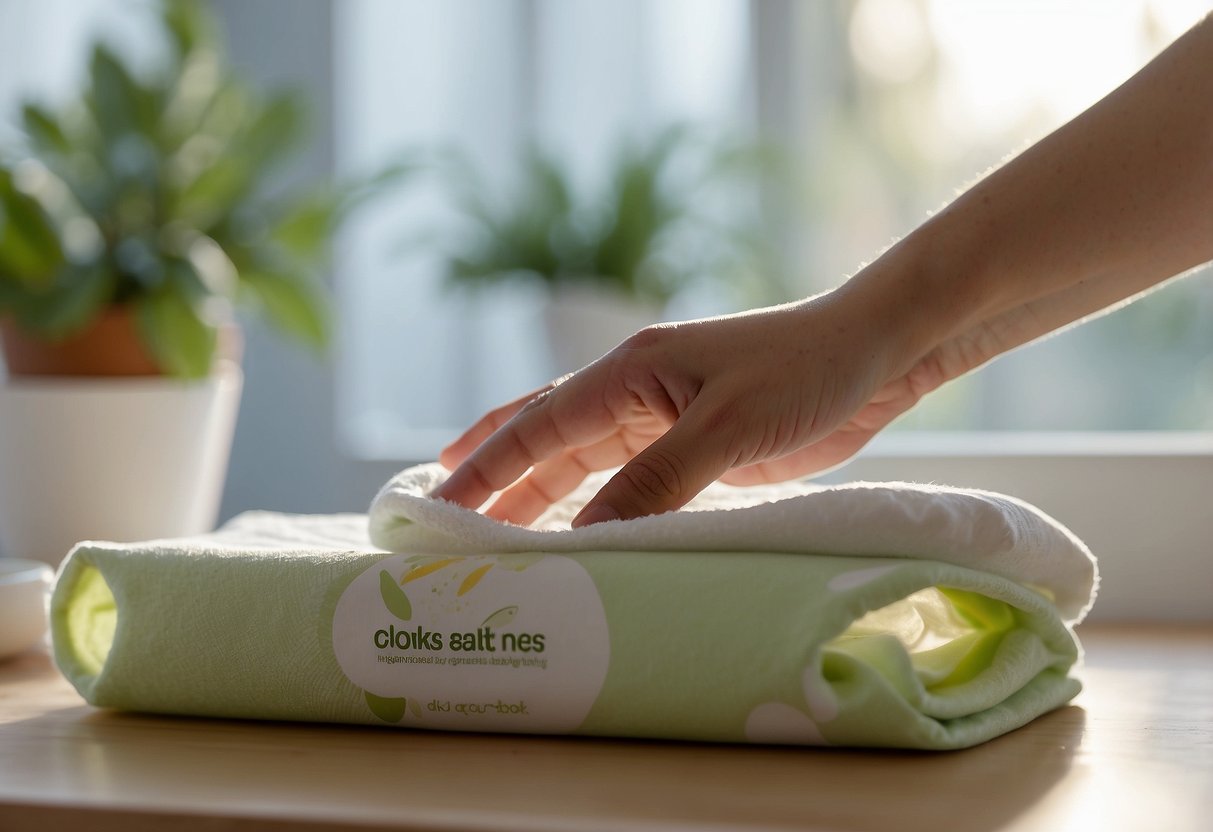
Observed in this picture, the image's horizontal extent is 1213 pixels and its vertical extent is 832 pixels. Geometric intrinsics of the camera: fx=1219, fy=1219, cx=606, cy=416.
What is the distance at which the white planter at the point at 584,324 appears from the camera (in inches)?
64.5

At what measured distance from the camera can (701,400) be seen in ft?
1.92

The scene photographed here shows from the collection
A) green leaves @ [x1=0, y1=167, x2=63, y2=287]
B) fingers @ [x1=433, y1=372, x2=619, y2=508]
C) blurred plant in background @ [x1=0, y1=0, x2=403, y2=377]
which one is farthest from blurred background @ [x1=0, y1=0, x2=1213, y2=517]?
fingers @ [x1=433, y1=372, x2=619, y2=508]

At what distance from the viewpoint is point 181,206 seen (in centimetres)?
137

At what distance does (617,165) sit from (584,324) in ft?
0.94

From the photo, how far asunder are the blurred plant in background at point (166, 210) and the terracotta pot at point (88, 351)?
1cm

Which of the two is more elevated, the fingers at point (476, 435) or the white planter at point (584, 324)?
the white planter at point (584, 324)

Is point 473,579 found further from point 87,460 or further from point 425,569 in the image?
point 87,460

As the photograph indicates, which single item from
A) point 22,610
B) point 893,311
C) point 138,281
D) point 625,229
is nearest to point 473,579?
point 893,311

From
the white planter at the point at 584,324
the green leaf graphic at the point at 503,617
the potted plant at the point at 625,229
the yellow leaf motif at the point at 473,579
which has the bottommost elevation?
the green leaf graphic at the point at 503,617

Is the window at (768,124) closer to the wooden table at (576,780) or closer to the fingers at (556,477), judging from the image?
the fingers at (556,477)

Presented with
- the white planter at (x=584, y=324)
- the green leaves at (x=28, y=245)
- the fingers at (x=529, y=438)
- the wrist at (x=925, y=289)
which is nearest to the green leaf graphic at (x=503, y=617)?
the fingers at (x=529, y=438)

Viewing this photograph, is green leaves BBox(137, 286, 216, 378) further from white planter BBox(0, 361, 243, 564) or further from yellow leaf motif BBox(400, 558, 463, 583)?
yellow leaf motif BBox(400, 558, 463, 583)

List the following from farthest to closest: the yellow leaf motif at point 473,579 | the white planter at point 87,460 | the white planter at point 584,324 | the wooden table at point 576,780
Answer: the white planter at point 584,324 → the white planter at point 87,460 → the yellow leaf motif at point 473,579 → the wooden table at point 576,780

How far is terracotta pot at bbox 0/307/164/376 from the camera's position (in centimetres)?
126
